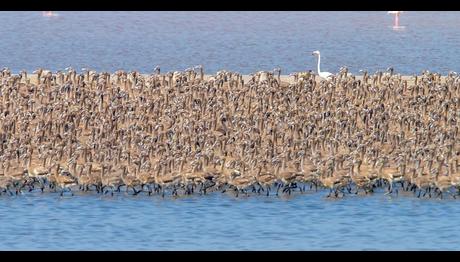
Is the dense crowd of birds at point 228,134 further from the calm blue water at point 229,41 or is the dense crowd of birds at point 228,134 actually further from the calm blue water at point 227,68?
the calm blue water at point 229,41

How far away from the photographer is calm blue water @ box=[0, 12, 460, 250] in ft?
69.6

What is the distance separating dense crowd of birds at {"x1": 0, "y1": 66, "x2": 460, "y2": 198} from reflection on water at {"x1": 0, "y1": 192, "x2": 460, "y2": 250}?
40cm

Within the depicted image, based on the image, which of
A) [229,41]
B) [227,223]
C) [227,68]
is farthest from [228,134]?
[229,41]

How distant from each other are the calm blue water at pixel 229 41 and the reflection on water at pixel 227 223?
32795mm

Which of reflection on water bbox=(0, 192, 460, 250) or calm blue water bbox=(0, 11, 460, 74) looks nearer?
reflection on water bbox=(0, 192, 460, 250)

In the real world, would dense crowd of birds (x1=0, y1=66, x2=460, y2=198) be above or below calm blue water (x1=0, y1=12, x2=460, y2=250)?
above

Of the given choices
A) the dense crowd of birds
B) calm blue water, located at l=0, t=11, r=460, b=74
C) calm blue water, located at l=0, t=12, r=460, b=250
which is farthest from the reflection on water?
calm blue water, located at l=0, t=11, r=460, b=74

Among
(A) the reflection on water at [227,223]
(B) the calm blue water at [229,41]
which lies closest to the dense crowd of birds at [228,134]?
(A) the reflection on water at [227,223]

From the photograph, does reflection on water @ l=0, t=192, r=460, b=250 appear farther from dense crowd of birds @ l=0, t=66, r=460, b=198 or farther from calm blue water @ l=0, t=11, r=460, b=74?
calm blue water @ l=0, t=11, r=460, b=74

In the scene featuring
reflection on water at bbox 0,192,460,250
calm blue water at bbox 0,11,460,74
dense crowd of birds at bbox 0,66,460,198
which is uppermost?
dense crowd of birds at bbox 0,66,460,198

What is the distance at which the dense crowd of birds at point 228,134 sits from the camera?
936 inches
